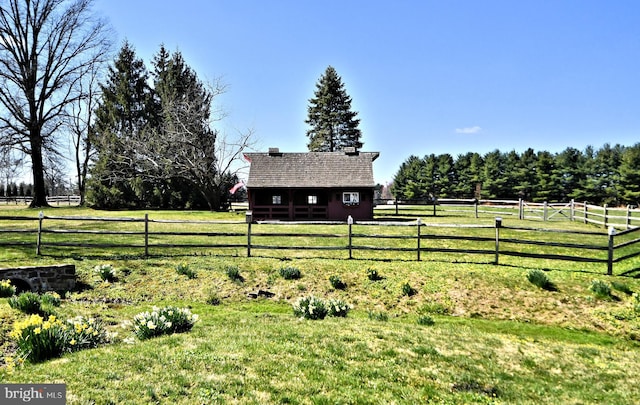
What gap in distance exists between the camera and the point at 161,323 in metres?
6.64

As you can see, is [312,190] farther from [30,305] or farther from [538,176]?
[538,176]

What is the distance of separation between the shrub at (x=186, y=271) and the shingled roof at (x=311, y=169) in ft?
49.1

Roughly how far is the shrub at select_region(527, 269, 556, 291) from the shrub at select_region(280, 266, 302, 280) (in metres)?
6.69

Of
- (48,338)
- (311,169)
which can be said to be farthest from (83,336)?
(311,169)

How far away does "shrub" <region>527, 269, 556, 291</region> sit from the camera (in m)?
10.7

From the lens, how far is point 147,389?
4281mm

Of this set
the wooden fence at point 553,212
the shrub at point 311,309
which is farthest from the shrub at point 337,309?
the wooden fence at point 553,212

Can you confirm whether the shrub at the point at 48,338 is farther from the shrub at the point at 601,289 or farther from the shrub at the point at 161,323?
the shrub at the point at 601,289

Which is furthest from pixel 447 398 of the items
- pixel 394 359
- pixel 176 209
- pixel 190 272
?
pixel 176 209

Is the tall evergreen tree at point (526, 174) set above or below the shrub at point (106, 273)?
above

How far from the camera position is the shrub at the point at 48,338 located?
5.20m

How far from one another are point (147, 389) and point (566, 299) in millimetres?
10224

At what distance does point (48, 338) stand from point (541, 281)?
11.3 m

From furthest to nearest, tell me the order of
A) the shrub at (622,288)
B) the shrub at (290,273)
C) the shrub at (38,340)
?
1. the shrub at (290,273)
2. the shrub at (622,288)
3. the shrub at (38,340)
